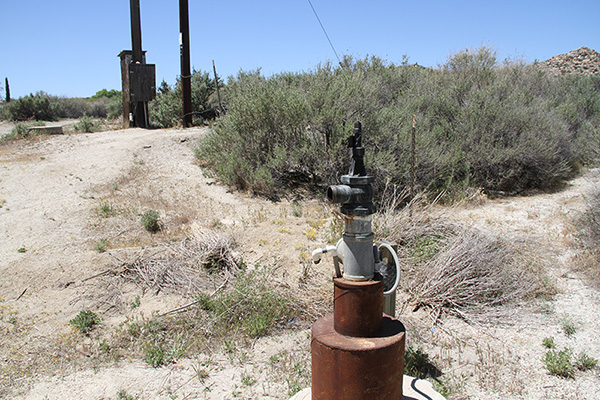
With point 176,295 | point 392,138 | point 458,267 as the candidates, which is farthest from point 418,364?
point 392,138

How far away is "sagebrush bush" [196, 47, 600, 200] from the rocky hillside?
1858 centimetres

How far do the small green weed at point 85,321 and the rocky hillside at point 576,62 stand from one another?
90.1ft

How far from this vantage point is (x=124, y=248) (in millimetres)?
5684

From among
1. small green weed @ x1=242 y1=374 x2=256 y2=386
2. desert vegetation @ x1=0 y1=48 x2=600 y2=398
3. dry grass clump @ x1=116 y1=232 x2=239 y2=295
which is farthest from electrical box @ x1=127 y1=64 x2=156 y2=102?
small green weed @ x1=242 y1=374 x2=256 y2=386

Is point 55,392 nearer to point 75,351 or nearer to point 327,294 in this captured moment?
point 75,351

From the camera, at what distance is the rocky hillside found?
84.2 feet

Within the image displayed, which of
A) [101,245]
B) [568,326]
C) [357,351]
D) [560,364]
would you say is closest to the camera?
[357,351]

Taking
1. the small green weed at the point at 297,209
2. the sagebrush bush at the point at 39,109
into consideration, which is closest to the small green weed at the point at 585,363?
the small green weed at the point at 297,209

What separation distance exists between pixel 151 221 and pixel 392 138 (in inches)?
180

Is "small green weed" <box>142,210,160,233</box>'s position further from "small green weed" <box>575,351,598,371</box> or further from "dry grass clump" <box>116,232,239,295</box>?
"small green weed" <box>575,351,598,371</box>

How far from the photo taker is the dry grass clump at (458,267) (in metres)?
4.34

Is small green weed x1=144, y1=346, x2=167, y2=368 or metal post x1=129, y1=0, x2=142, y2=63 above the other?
metal post x1=129, y1=0, x2=142, y2=63

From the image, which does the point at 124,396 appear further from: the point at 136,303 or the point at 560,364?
the point at 560,364

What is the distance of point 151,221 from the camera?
249 inches
